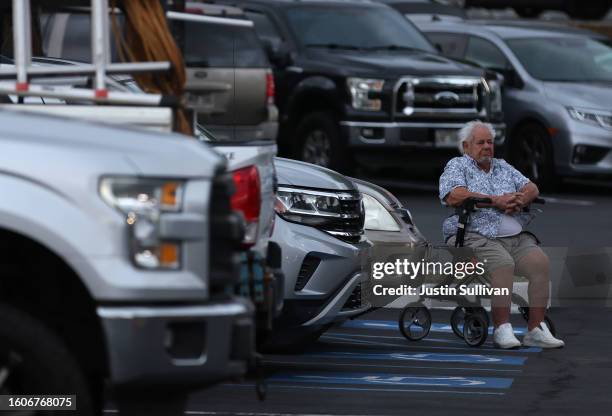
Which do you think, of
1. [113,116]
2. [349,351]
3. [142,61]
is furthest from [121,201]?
[349,351]

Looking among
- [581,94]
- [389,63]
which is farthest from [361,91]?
[581,94]

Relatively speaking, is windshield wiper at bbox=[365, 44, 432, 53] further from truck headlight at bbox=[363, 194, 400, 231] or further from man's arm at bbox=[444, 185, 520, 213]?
man's arm at bbox=[444, 185, 520, 213]

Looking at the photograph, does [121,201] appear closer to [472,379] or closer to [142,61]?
[142,61]

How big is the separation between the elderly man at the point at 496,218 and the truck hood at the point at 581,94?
7.81 m

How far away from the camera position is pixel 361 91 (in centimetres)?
1800

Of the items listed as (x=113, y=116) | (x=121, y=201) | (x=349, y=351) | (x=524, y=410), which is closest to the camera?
(x=121, y=201)

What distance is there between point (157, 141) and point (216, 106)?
80cm

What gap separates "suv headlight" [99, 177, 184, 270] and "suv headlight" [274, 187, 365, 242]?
3.65m

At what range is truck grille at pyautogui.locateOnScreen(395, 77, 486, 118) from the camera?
18.0 m

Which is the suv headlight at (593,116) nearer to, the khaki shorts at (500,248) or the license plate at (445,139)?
the license plate at (445,139)

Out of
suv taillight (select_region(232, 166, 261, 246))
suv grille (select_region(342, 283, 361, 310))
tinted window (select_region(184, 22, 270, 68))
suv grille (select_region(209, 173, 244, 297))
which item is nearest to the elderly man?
suv grille (select_region(342, 283, 361, 310))

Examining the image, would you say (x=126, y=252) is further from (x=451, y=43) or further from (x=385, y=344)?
(x=451, y=43)

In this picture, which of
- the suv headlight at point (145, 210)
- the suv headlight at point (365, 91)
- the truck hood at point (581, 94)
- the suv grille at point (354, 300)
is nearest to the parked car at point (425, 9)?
the truck hood at point (581, 94)

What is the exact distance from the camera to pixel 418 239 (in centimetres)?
1116
